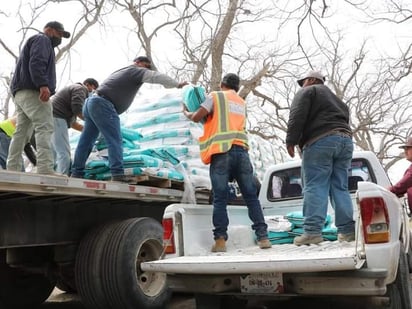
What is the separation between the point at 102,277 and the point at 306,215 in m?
2.07

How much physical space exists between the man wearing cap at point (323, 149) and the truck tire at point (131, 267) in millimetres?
1609

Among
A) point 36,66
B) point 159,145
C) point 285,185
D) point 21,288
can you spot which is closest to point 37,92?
point 36,66

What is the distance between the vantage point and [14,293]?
19.1 ft

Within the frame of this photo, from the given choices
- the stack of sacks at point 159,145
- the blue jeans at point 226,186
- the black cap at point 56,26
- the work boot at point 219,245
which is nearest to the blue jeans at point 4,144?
the stack of sacks at point 159,145

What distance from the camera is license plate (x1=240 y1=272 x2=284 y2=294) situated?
3.34 m

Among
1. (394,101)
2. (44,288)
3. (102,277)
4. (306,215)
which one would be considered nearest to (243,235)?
(306,215)

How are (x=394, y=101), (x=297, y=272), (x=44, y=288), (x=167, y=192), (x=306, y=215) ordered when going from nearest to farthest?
(x=297, y=272)
(x=306, y=215)
(x=167, y=192)
(x=44, y=288)
(x=394, y=101)

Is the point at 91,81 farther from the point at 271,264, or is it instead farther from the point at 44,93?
the point at 271,264

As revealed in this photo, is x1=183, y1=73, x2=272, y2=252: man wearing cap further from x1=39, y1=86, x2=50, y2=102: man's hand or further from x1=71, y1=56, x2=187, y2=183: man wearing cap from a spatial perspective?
x1=39, y1=86, x2=50, y2=102: man's hand

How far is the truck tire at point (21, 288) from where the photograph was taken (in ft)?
18.8

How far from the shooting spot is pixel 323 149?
4.50 m

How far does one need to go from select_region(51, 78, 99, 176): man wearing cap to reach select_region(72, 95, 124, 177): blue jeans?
576 millimetres

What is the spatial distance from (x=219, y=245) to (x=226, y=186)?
59 centimetres

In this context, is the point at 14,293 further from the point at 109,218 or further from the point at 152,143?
the point at 152,143
